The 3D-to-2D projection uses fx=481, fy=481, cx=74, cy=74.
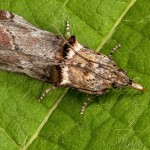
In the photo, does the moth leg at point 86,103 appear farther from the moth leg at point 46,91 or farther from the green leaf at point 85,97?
the moth leg at point 46,91

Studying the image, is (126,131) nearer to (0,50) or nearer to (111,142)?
(111,142)

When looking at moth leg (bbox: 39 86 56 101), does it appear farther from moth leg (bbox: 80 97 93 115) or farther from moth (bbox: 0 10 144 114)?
moth leg (bbox: 80 97 93 115)

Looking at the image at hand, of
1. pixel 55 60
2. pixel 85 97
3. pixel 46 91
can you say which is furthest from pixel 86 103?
pixel 55 60


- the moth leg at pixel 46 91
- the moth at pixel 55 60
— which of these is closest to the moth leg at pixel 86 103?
the moth at pixel 55 60

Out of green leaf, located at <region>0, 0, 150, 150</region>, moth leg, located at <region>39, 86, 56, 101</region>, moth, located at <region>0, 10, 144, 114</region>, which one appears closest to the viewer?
green leaf, located at <region>0, 0, 150, 150</region>

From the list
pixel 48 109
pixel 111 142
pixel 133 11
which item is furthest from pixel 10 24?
pixel 111 142

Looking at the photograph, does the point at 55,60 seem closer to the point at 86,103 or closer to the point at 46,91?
the point at 46,91

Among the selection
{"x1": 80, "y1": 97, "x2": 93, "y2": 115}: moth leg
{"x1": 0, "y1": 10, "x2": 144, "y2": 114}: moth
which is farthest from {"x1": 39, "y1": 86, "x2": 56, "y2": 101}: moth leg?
{"x1": 80, "y1": 97, "x2": 93, "y2": 115}: moth leg
